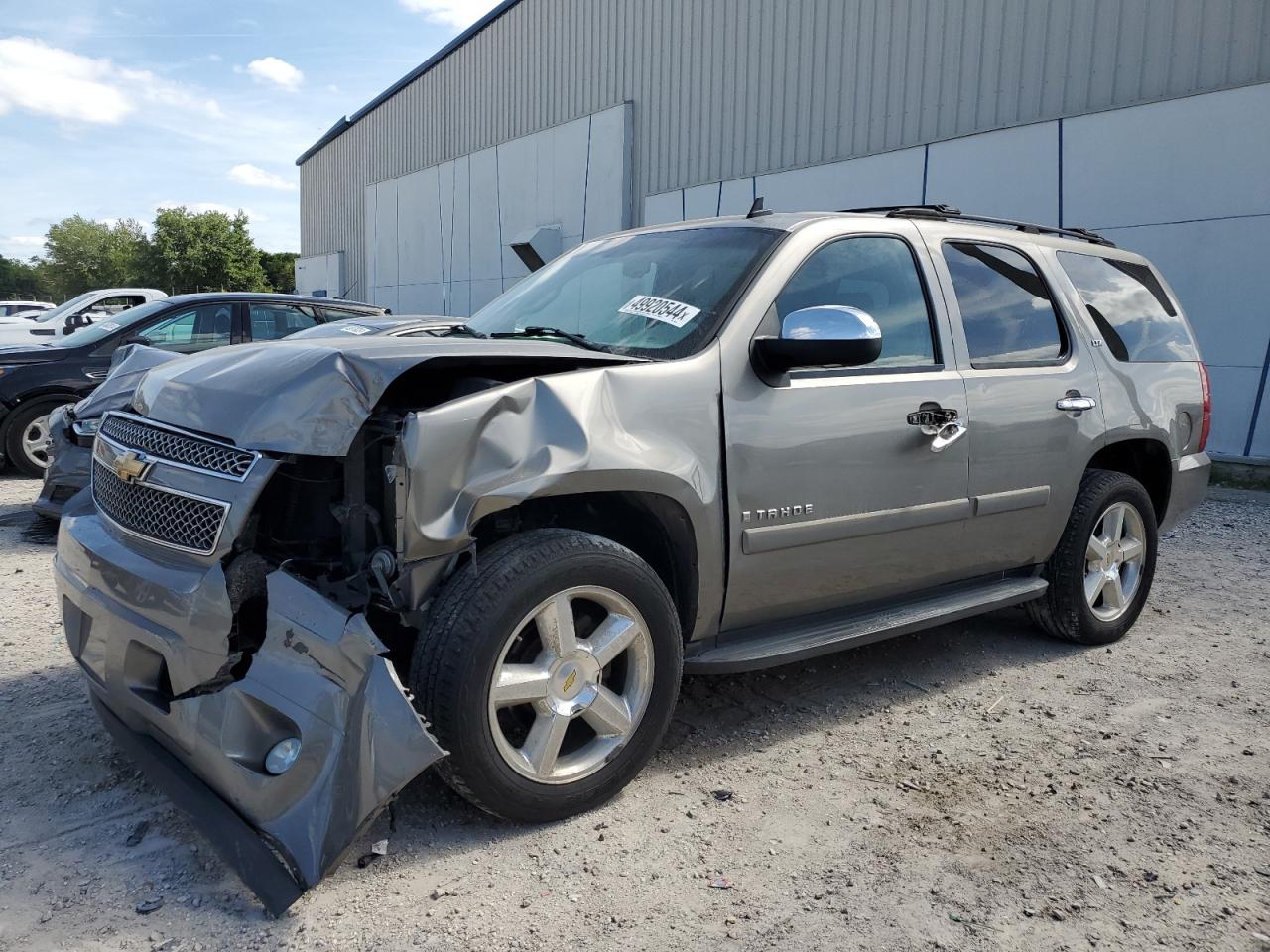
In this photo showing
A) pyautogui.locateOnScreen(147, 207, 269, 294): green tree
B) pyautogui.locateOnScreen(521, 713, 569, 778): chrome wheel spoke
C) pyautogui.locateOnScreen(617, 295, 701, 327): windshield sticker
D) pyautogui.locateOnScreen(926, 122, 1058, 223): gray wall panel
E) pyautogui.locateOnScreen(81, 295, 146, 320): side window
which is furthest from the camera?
pyautogui.locateOnScreen(147, 207, 269, 294): green tree

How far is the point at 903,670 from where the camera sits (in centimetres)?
413

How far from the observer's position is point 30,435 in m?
8.10

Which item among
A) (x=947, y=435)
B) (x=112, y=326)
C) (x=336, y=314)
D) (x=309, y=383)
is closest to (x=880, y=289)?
(x=947, y=435)

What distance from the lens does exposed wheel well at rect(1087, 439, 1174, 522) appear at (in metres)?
4.60

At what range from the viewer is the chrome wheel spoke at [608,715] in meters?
2.75

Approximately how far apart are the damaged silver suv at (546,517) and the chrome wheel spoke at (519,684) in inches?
0.5

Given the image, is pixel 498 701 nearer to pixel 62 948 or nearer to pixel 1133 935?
pixel 62 948

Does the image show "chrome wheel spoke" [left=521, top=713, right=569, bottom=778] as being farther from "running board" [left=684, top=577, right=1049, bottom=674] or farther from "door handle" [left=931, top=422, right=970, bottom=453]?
"door handle" [left=931, top=422, right=970, bottom=453]

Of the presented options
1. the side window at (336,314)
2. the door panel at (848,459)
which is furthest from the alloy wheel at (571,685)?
the side window at (336,314)

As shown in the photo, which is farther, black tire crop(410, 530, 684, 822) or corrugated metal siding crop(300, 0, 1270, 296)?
corrugated metal siding crop(300, 0, 1270, 296)

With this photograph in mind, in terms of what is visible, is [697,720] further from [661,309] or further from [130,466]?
[130,466]

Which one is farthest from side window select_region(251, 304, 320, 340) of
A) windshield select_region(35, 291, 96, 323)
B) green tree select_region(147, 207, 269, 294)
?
green tree select_region(147, 207, 269, 294)

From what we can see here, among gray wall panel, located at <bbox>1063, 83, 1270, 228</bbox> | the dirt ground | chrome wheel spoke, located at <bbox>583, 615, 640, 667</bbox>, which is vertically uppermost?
gray wall panel, located at <bbox>1063, 83, 1270, 228</bbox>

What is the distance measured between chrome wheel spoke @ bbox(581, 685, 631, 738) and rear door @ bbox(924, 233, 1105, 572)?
5.53ft
